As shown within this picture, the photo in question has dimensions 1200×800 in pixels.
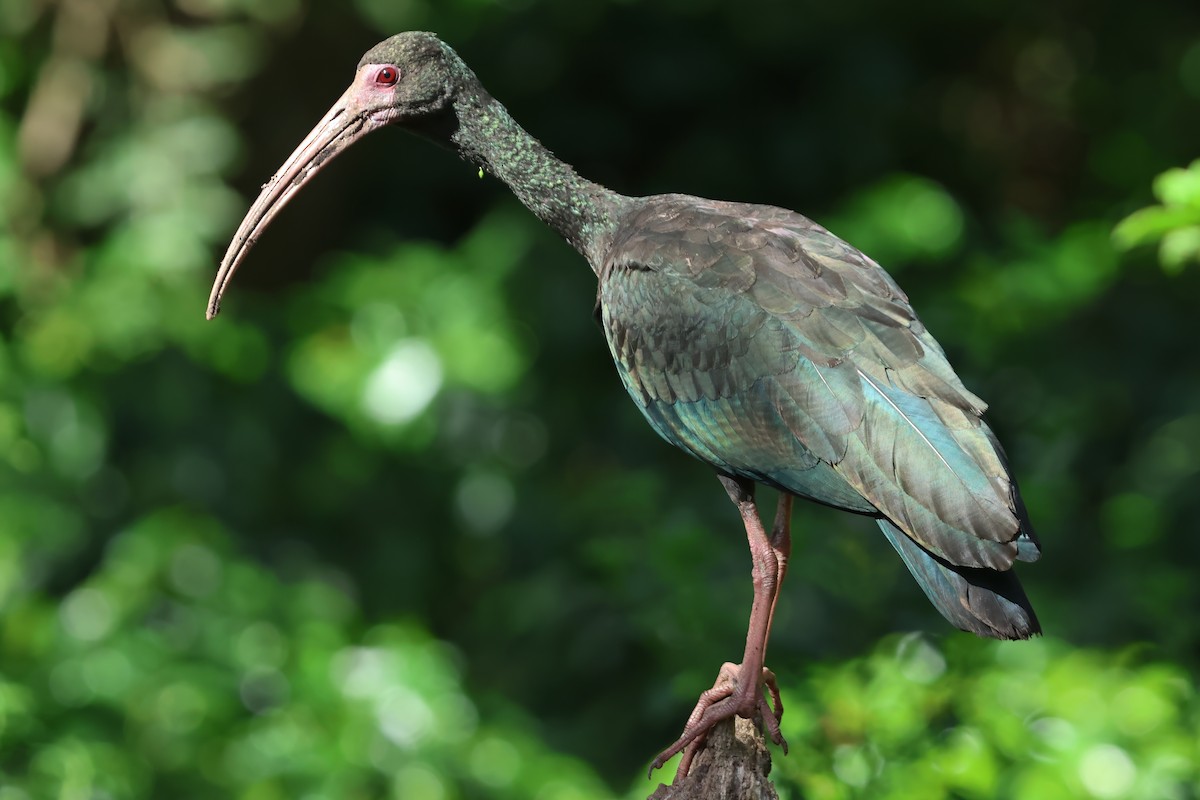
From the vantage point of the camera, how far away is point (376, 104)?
3.80 metres

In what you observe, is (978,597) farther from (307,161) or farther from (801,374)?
(307,161)

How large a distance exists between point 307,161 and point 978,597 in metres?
1.94

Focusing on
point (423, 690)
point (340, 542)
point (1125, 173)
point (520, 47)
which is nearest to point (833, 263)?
point (423, 690)

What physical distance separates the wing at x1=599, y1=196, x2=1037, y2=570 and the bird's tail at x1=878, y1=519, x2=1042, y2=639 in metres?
0.08

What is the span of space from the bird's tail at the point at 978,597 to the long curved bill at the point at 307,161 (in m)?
1.69

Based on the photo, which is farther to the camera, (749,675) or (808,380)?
(749,675)

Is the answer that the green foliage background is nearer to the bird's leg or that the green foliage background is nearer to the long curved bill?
the bird's leg

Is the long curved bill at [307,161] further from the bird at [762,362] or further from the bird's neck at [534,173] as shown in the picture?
the bird's neck at [534,173]

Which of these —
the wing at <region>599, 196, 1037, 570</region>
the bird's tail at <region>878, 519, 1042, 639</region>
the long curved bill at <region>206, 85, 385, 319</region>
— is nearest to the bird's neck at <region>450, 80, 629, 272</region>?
the wing at <region>599, 196, 1037, 570</region>

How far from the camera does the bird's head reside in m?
3.79

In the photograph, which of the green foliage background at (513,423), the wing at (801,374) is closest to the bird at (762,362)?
the wing at (801,374)

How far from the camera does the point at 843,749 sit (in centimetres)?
396

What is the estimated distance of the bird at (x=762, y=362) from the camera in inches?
122

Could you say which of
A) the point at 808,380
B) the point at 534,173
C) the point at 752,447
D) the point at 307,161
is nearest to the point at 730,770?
the point at 752,447
